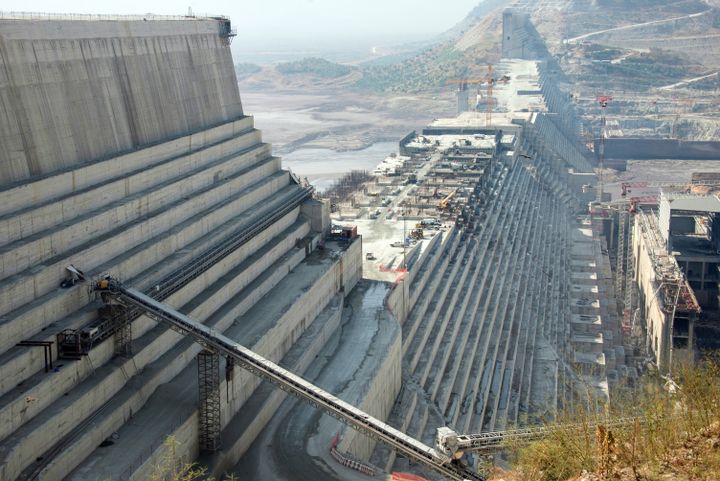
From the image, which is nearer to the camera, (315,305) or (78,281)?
(78,281)

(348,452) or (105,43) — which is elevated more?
(105,43)

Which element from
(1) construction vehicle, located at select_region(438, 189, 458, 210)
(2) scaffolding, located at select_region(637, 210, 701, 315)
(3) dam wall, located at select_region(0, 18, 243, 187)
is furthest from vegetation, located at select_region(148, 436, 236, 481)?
(2) scaffolding, located at select_region(637, 210, 701, 315)

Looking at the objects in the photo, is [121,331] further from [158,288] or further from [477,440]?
[477,440]

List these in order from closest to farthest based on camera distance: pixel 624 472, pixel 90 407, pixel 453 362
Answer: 1. pixel 624 472
2. pixel 90 407
3. pixel 453 362

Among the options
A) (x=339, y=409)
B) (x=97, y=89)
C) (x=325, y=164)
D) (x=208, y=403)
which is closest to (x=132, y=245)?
(x=97, y=89)

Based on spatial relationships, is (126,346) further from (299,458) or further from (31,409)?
(299,458)

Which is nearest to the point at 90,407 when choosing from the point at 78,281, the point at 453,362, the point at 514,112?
the point at 78,281

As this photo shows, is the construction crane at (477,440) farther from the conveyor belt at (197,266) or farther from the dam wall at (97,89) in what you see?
the dam wall at (97,89)
